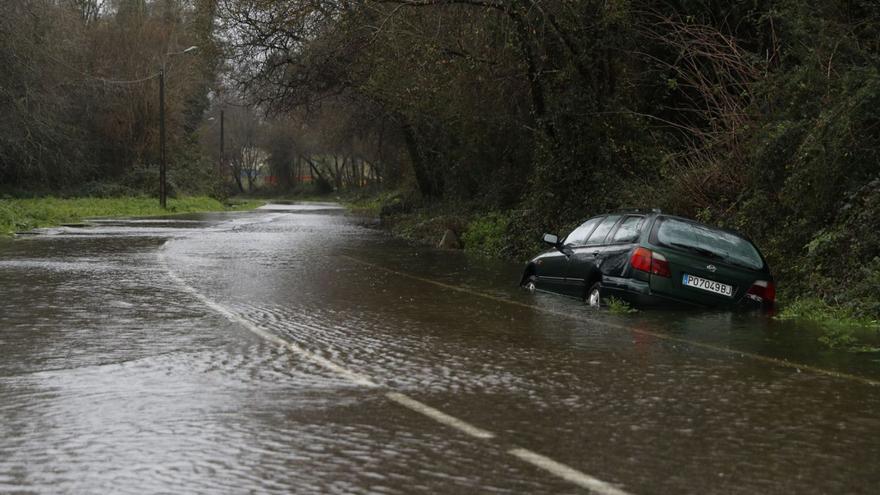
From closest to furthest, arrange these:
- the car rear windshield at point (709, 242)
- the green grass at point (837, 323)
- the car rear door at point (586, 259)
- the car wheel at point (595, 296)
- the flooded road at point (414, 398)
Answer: the flooded road at point (414, 398) → the green grass at point (837, 323) → the car rear windshield at point (709, 242) → the car wheel at point (595, 296) → the car rear door at point (586, 259)

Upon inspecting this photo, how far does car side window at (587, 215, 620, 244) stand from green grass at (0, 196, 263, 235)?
20882 millimetres

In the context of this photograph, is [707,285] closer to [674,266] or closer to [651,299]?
[674,266]

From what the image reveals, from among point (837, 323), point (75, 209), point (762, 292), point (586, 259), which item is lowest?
point (75, 209)

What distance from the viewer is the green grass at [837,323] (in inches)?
429

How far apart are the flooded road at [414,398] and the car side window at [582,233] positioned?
0.86m

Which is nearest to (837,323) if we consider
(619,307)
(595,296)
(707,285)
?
(707,285)

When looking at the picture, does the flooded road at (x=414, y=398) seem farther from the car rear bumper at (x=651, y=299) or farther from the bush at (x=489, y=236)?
the bush at (x=489, y=236)

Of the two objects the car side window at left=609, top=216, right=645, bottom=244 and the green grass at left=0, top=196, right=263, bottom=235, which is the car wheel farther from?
the green grass at left=0, top=196, right=263, bottom=235

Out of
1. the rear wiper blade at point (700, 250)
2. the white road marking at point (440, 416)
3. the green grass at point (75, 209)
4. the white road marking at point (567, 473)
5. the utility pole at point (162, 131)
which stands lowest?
the green grass at point (75, 209)

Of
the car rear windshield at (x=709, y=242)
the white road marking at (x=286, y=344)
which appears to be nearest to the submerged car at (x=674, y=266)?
the car rear windshield at (x=709, y=242)

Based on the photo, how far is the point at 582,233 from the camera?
50.8 feet

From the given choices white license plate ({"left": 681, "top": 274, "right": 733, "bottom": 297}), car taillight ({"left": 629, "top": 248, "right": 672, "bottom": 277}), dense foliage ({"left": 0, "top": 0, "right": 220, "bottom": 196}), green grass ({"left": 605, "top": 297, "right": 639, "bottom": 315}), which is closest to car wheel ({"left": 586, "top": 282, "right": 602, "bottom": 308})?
green grass ({"left": 605, "top": 297, "right": 639, "bottom": 315})

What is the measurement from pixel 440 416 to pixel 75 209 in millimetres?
46339

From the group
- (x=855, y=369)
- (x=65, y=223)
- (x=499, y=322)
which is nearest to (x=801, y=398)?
(x=855, y=369)
